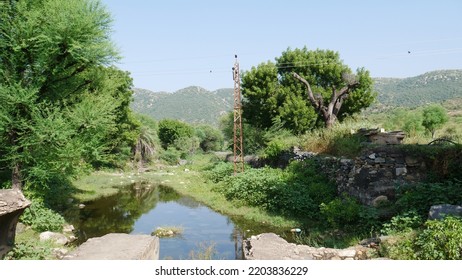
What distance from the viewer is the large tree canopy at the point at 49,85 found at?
11.2 m

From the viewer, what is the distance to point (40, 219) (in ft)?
38.7

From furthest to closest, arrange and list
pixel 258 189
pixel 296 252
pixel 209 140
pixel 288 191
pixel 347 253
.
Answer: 1. pixel 209 140
2. pixel 258 189
3. pixel 288 191
4. pixel 296 252
5. pixel 347 253

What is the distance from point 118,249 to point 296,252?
368 centimetres

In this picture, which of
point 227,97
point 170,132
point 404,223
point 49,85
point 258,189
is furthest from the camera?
point 227,97

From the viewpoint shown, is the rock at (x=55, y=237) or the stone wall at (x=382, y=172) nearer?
the rock at (x=55, y=237)

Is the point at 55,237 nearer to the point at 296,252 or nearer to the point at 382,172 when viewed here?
the point at 296,252

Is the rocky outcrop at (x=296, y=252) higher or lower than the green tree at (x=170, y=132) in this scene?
lower

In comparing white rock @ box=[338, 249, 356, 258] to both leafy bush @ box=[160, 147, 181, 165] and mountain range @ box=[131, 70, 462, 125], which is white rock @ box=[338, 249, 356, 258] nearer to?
leafy bush @ box=[160, 147, 181, 165]

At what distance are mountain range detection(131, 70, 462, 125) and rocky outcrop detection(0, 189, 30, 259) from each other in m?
59.6

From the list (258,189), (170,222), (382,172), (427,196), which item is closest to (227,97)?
(258,189)

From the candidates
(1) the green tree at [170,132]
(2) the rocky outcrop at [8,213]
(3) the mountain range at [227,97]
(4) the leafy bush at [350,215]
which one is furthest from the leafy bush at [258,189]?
(3) the mountain range at [227,97]

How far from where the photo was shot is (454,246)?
630cm

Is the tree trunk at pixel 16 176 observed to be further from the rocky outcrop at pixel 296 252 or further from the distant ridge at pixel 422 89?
the distant ridge at pixel 422 89

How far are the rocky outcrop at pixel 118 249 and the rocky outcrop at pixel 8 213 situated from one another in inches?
58.7
